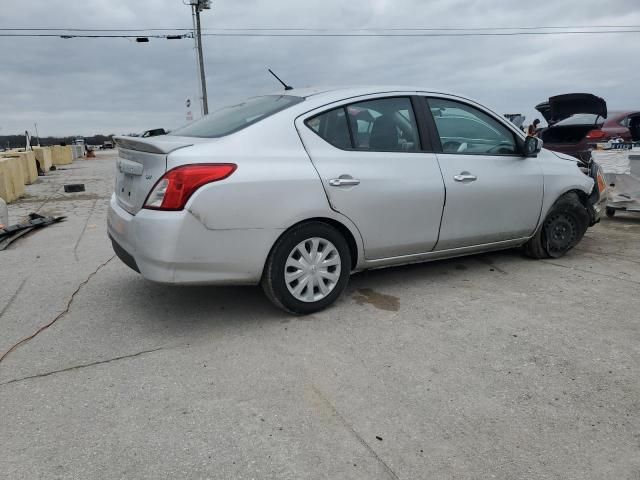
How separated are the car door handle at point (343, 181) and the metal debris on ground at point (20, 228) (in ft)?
14.5

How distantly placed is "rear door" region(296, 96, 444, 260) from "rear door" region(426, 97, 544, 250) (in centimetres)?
16

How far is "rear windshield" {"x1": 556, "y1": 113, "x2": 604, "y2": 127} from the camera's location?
9.38 metres

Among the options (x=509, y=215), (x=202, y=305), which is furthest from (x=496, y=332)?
(x=202, y=305)

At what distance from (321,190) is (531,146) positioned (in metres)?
2.20

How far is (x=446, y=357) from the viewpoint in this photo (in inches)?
120

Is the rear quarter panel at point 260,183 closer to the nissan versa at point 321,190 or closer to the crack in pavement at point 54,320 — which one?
the nissan versa at point 321,190

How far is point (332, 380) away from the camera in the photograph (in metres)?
2.80

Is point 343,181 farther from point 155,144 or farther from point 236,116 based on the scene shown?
point 155,144

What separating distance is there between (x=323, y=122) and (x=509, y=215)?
6.46 ft

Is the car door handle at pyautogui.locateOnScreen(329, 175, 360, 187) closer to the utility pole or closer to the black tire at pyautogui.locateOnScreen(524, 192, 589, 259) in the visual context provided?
the black tire at pyautogui.locateOnScreen(524, 192, 589, 259)

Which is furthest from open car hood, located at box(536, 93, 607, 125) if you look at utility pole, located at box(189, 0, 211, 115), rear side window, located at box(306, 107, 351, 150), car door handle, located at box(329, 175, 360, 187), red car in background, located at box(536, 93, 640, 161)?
utility pole, located at box(189, 0, 211, 115)

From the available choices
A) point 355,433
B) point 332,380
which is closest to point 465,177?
point 332,380

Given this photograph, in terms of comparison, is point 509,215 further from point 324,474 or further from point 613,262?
point 324,474

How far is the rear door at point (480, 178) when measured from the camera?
4.15 m
